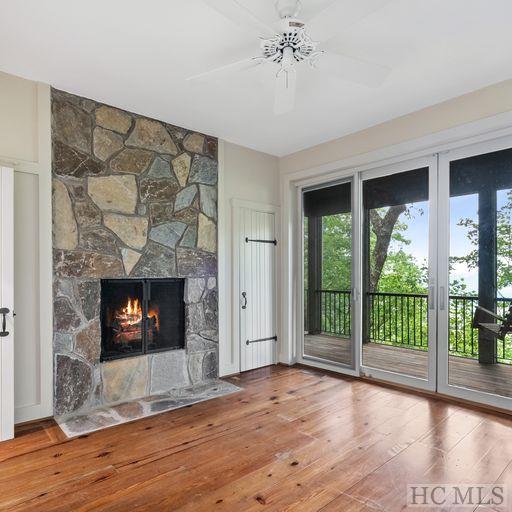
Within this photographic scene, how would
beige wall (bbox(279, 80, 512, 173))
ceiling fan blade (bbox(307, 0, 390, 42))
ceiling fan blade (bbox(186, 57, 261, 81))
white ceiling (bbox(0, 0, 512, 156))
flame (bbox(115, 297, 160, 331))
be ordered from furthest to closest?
flame (bbox(115, 297, 160, 331))
beige wall (bbox(279, 80, 512, 173))
ceiling fan blade (bbox(186, 57, 261, 81))
white ceiling (bbox(0, 0, 512, 156))
ceiling fan blade (bbox(307, 0, 390, 42))

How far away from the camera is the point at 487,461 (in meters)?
2.33

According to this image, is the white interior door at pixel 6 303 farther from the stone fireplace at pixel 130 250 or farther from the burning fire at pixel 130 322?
the burning fire at pixel 130 322

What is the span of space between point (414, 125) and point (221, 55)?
6.76ft

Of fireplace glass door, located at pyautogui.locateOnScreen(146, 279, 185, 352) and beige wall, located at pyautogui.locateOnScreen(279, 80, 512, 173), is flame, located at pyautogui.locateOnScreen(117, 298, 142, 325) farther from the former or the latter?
beige wall, located at pyautogui.locateOnScreen(279, 80, 512, 173)

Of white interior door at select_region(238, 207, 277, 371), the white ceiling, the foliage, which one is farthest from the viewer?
white interior door at select_region(238, 207, 277, 371)

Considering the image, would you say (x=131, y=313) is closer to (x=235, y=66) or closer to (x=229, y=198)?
(x=229, y=198)

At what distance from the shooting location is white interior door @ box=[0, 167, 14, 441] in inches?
104

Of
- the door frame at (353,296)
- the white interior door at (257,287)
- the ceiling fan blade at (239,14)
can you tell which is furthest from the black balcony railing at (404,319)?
the ceiling fan blade at (239,14)

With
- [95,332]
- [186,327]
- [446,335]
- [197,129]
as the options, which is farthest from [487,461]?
[197,129]

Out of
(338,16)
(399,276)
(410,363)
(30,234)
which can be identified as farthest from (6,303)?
(410,363)

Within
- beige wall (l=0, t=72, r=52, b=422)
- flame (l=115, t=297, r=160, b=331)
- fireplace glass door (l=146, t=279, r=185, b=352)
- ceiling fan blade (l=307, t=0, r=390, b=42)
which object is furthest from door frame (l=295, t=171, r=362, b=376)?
beige wall (l=0, t=72, r=52, b=422)

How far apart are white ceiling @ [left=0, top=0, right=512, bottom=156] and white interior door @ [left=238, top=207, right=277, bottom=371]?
135 cm

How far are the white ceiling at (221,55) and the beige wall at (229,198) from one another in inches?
28.2

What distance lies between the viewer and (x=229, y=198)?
4305 mm
